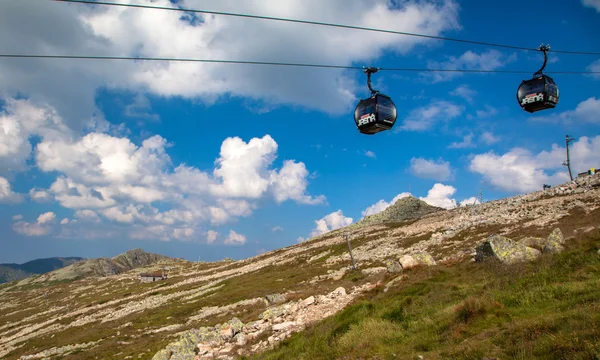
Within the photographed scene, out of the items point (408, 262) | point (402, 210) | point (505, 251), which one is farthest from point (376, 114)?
point (402, 210)

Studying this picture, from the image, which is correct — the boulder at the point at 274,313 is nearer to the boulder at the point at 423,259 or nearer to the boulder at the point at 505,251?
the boulder at the point at 423,259

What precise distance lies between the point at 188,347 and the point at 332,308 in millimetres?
9675

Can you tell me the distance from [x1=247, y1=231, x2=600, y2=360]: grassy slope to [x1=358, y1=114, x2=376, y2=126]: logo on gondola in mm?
8376

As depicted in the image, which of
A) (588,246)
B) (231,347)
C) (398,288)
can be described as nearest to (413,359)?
(398,288)

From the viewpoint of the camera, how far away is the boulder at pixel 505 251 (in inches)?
699

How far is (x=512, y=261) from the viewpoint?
1752 cm

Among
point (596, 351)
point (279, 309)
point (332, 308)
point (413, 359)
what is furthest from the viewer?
point (279, 309)

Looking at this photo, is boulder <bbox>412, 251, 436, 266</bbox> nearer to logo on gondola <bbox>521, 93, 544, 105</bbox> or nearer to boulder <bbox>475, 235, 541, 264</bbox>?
boulder <bbox>475, 235, 541, 264</bbox>

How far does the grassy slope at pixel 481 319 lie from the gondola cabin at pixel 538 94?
7.14 metres

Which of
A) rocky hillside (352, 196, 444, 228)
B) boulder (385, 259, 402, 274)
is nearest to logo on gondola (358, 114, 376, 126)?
boulder (385, 259, 402, 274)

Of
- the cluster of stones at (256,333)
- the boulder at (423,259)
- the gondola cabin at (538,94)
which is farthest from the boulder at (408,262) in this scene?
the gondola cabin at (538,94)

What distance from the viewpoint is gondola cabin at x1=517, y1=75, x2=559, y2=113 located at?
1801 cm

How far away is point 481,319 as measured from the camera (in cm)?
1026

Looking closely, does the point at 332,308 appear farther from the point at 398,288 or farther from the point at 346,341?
the point at 346,341
